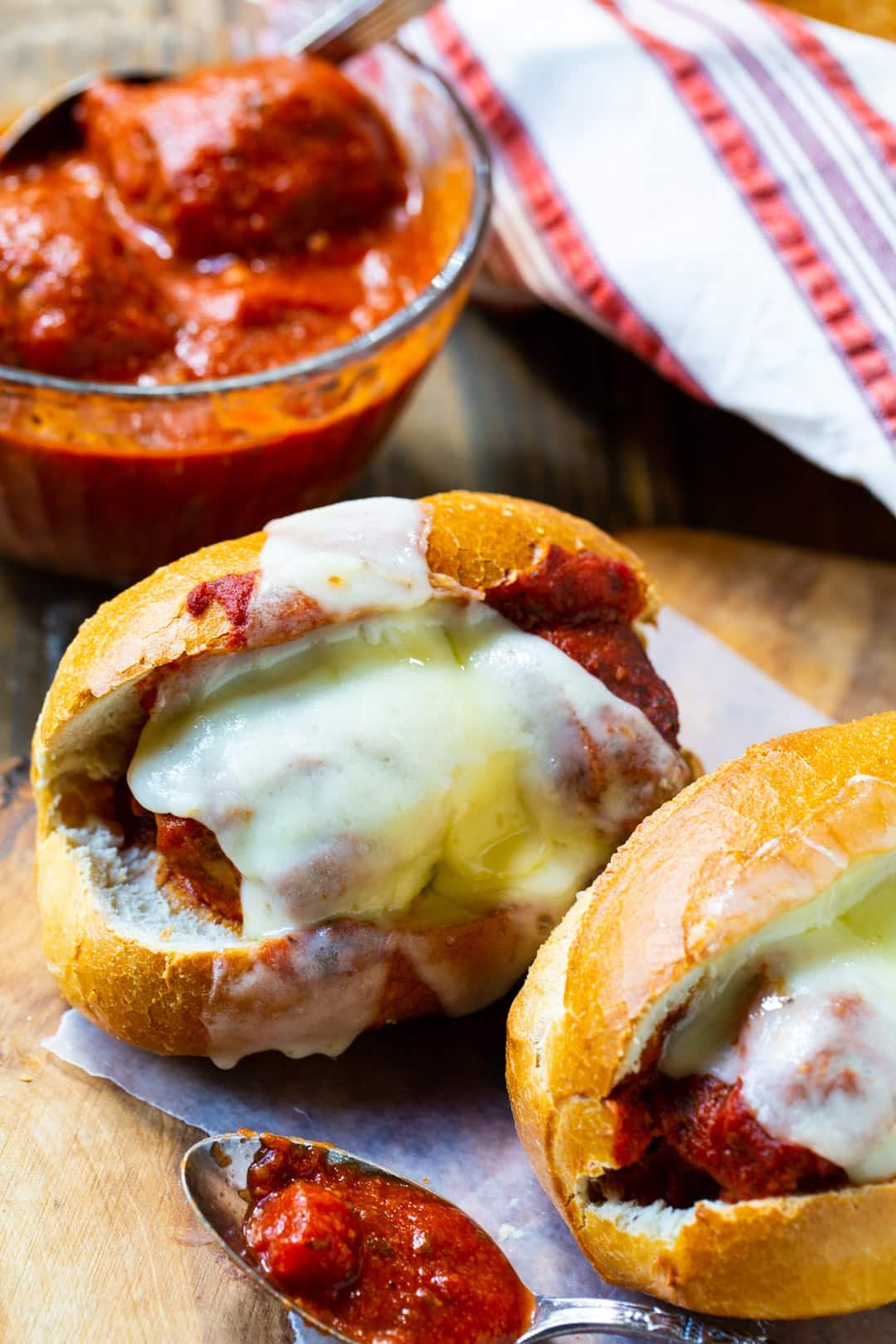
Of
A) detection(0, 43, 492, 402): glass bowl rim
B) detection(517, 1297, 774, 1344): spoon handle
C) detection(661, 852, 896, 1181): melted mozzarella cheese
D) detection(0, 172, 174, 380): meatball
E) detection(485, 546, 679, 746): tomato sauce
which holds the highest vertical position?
detection(0, 172, 174, 380): meatball

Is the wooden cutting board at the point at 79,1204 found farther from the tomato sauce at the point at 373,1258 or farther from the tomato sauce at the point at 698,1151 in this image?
the tomato sauce at the point at 698,1151

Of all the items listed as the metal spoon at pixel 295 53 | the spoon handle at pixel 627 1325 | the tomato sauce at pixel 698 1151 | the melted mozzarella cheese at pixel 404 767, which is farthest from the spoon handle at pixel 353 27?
the spoon handle at pixel 627 1325

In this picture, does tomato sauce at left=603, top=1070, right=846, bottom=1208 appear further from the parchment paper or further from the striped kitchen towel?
the striped kitchen towel

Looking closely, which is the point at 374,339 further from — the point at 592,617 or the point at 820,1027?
the point at 820,1027

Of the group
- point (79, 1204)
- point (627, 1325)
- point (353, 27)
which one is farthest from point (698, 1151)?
point (353, 27)

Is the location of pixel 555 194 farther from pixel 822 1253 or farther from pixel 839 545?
pixel 822 1253

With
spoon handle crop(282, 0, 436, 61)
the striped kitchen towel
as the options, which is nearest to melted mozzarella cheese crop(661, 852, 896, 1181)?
the striped kitchen towel

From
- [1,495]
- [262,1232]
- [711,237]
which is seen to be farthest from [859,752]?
[1,495]
